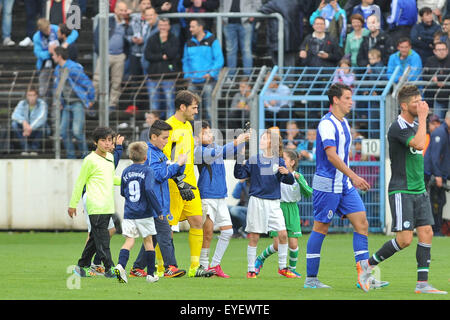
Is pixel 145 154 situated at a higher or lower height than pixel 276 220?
higher

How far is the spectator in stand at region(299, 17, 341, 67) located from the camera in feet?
71.6

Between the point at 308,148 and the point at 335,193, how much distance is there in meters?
10.4

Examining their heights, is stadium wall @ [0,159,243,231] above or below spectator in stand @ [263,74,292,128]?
below

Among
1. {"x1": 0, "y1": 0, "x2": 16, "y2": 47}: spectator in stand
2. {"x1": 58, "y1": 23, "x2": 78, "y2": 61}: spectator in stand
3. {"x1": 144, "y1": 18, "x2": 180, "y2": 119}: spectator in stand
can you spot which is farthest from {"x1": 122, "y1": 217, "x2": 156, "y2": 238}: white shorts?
{"x1": 0, "y1": 0, "x2": 16, "y2": 47}: spectator in stand

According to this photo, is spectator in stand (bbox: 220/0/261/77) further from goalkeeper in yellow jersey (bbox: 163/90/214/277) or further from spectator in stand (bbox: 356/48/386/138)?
goalkeeper in yellow jersey (bbox: 163/90/214/277)

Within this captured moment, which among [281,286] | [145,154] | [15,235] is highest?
[145,154]

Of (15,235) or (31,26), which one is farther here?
(31,26)

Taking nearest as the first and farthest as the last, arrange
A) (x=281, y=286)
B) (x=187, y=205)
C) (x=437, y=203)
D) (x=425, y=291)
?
(x=425, y=291)
(x=281, y=286)
(x=187, y=205)
(x=437, y=203)

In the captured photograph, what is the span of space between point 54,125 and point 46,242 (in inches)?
119

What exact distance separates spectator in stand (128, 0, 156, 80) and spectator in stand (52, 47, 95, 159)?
1.51m

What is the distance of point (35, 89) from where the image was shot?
21.1 meters
